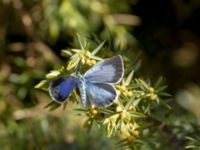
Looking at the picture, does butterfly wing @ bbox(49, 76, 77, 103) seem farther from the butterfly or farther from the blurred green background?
the blurred green background

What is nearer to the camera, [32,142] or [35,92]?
[32,142]

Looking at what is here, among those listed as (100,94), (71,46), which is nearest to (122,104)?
(100,94)

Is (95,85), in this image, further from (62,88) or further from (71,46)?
(71,46)

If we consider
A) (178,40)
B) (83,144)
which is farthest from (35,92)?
(178,40)

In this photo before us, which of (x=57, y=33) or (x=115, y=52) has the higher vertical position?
(x=115, y=52)

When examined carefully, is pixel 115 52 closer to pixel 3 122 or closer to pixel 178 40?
pixel 3 122

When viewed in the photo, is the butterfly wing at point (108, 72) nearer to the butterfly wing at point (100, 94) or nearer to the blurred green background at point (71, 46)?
the butterfly wing at point (100, 94)

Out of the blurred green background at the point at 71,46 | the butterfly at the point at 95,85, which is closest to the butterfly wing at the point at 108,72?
the butterfly at the point at 95,85
